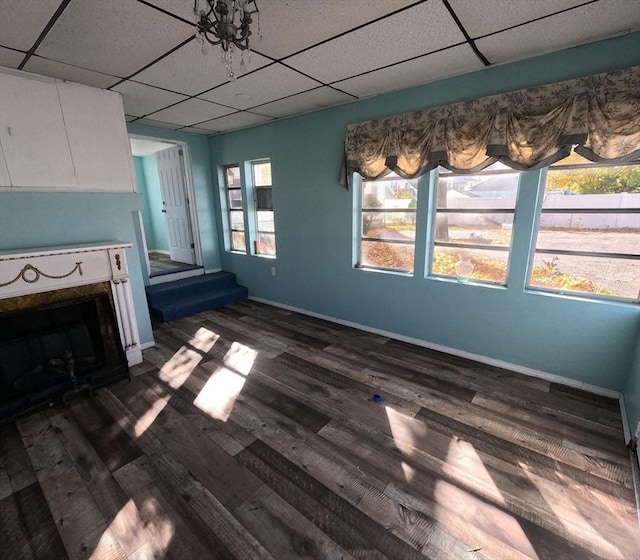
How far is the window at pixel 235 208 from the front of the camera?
4.86 m

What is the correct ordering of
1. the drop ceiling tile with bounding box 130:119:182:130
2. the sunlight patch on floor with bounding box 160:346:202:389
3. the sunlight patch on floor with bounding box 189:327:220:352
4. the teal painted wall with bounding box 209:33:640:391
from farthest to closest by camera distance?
the drop ceiling tile with bounding box 130:119:182:130 < the sunlight patch on floor with bounding box 189:327:220:352 < the sunlight patch on floor with bounding box 160:346:202:389 < the teal painted wall with bounding box 209:33:640:391

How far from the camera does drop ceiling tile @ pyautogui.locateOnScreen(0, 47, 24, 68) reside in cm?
205

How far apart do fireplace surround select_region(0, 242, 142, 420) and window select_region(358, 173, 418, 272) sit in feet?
8.19

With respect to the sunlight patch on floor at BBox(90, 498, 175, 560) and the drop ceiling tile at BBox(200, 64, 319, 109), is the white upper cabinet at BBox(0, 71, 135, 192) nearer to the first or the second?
the drop ceiling tile at BBox(200, 64, 319, 109)

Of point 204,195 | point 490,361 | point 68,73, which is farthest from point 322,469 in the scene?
point 204,195

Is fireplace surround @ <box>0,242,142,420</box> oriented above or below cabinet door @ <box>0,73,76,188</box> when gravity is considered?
below

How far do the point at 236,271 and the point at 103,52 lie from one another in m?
3.38

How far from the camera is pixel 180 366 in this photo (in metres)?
2.97

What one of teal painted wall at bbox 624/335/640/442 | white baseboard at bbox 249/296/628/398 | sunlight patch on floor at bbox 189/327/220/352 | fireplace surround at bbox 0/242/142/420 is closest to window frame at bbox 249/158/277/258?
white baseboard at bbox 249/296/628/398

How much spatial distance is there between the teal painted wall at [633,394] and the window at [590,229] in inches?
19.8

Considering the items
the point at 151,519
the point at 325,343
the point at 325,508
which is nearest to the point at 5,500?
the point at 151,519

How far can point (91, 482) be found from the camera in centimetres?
172

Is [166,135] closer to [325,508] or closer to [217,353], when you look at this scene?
[217,353]

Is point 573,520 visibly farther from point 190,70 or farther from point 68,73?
point 68,73
